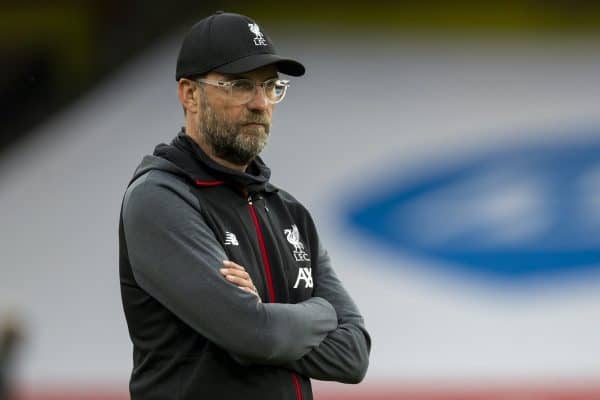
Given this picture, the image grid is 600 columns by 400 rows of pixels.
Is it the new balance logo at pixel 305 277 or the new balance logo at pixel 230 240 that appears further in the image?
the new balance logo at pixel 305 277

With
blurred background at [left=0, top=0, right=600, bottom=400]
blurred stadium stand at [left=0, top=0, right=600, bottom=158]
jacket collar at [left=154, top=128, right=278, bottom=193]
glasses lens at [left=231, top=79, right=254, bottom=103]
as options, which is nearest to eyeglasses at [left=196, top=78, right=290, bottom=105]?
glasses lens at [left=231, top=79, right=254, bottom=103]

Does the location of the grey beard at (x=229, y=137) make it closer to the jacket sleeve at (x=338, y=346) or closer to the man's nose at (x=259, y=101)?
the man's nose at (x=259, y=101)

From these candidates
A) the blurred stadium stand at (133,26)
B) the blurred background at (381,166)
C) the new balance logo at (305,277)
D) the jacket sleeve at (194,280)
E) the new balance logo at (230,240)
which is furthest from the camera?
the blurred stadium stand at (133,26)

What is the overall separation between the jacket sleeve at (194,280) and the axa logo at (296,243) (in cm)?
17

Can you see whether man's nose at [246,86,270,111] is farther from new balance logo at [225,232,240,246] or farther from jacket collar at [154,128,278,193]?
new balance logo at [225,232,240,246]

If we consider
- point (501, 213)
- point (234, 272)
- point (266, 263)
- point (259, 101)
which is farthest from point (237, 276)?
point (501, 213)

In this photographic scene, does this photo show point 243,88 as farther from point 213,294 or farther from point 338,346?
point 338,346

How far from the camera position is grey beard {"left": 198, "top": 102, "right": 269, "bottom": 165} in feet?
8.49

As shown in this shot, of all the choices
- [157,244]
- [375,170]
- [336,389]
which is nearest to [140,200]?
[157,244]

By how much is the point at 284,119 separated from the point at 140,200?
6.41 metres

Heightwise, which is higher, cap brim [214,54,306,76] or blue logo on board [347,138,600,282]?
blue logo on board [347,138,600,282]

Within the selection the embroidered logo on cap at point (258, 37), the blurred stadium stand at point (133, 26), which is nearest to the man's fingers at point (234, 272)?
the embroidered logo on cap at point (258, 37)

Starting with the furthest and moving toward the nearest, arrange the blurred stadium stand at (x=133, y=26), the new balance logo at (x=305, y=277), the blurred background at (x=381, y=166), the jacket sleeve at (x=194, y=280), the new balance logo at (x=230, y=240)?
the blurred stadium stand at (x=133, y=26), the blurred background at (x=381, y=166), the new balance logo at (x=305, y=277), the new balance logo at (x=230, y=240), the jacket sleeve at (x=194, y=280)

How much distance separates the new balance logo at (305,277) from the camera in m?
2.66
